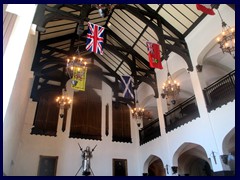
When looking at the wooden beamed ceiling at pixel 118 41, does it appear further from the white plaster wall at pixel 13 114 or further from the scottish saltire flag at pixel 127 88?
the white plaster wall at pixel 13 114

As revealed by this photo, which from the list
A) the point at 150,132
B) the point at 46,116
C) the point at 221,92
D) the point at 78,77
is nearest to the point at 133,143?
the point at 150,132

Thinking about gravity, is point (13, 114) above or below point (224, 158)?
above

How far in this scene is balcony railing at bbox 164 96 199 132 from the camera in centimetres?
838

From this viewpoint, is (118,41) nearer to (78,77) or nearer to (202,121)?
(78,77)

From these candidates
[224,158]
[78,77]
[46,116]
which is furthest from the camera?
[46,116]

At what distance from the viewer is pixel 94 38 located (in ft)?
22.6

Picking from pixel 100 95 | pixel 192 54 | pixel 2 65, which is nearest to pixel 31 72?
pixel 100 95

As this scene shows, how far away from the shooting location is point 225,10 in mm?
7121

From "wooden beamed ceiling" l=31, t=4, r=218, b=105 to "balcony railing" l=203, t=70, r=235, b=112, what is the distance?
1499 millimetres

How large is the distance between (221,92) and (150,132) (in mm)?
4716

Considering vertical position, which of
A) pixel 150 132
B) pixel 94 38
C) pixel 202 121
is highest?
pixel 94 38

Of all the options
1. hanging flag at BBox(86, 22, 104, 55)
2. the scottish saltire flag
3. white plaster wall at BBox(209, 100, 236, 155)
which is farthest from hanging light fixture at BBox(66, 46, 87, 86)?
white plaster wall at BBox(209, 100, 236, 155)
